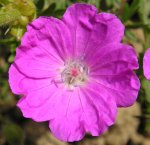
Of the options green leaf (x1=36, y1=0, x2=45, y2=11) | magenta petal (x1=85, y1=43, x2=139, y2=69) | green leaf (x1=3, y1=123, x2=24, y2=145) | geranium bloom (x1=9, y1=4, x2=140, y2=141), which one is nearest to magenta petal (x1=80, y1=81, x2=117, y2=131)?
geranium bloom (x1=9, y1=4, x2=140, y2=141)

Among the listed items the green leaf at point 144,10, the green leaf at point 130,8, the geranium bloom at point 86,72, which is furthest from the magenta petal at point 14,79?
the green leaf at point 144,10

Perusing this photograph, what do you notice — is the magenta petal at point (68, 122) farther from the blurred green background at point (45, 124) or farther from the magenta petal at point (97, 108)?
the blurred green background at point (45, 124)

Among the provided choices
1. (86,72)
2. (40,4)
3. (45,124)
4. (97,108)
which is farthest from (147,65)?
(45,124)

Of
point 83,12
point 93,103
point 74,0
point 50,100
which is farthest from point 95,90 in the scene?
point 74,0

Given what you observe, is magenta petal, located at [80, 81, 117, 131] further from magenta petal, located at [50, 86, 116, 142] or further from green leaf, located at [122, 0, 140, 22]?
green leaf, located at [122, 0, 140, 22]

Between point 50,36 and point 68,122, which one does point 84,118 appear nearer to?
point 68,122

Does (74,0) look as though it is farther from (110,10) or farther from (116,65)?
(116,65)
